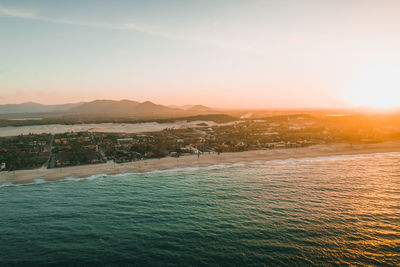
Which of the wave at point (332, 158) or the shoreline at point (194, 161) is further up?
the shoreline at point (194, 161)

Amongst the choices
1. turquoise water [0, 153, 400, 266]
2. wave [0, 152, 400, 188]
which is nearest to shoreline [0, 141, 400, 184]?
wave [0, 152, 400, 188]

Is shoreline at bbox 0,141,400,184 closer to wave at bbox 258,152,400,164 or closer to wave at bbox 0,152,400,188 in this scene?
wave at bbox 0,152,400,188

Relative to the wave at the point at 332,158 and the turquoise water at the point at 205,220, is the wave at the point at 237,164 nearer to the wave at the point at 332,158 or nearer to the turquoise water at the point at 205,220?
the wave at the point at 332,158

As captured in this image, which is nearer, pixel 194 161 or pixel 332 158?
pixel 194 161

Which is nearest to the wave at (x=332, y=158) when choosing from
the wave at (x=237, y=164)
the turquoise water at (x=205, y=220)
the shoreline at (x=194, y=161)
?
→ the wave at (x=237, y=164)

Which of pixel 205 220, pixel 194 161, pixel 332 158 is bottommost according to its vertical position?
pixel 205 220

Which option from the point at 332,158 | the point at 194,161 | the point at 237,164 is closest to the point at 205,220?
the point at 237,164

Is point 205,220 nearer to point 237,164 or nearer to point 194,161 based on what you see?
point 237,164
